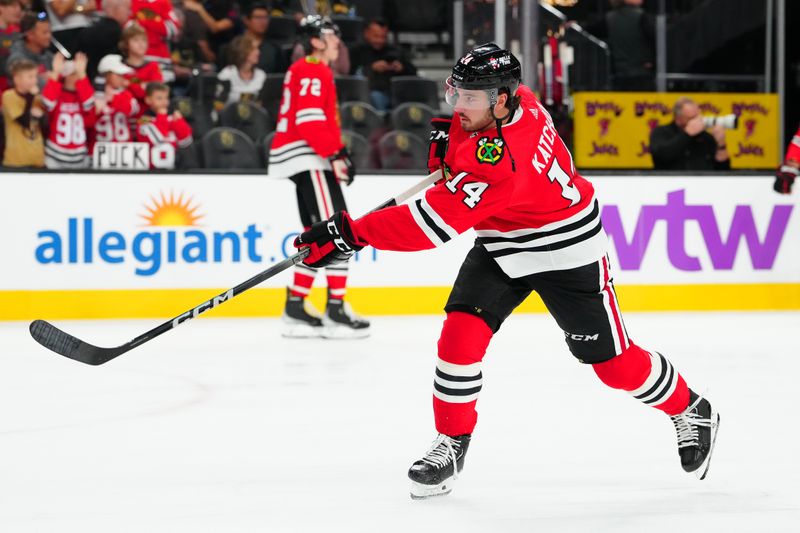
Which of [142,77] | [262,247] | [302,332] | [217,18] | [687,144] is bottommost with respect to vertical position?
[302,332]

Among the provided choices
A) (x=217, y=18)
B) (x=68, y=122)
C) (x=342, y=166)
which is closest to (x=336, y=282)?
(x=342, y=166)

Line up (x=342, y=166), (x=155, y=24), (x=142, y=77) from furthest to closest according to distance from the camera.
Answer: (x=155, y=24) < (x=142, y=77) < (x=342, y=166)

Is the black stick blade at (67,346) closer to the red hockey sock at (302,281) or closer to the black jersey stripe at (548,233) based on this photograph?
the black jersey stripe at (548,233)

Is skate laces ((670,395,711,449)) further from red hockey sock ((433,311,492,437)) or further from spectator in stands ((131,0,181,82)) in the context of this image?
spectator in stands ((131,0,181,82))

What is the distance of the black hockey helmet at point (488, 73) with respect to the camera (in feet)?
8.05

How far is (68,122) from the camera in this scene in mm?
6371

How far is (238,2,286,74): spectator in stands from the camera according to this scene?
7.60 metres

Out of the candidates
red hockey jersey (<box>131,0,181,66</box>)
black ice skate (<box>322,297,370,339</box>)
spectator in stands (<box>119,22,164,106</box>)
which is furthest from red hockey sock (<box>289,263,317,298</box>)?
red hockey jersey (<box>131,0,181,66</box>)

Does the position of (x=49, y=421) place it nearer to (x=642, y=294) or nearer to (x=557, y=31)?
(x=642, y=294)

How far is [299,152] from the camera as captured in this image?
17.3ft

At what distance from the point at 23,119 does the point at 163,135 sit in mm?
772

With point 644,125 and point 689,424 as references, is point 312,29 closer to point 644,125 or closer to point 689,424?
point 644,125

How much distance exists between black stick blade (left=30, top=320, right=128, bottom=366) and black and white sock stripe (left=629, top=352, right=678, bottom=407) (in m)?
1.35

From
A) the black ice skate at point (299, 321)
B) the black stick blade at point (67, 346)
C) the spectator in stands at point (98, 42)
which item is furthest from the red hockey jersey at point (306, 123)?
the black stick blade at point (67, 346)
